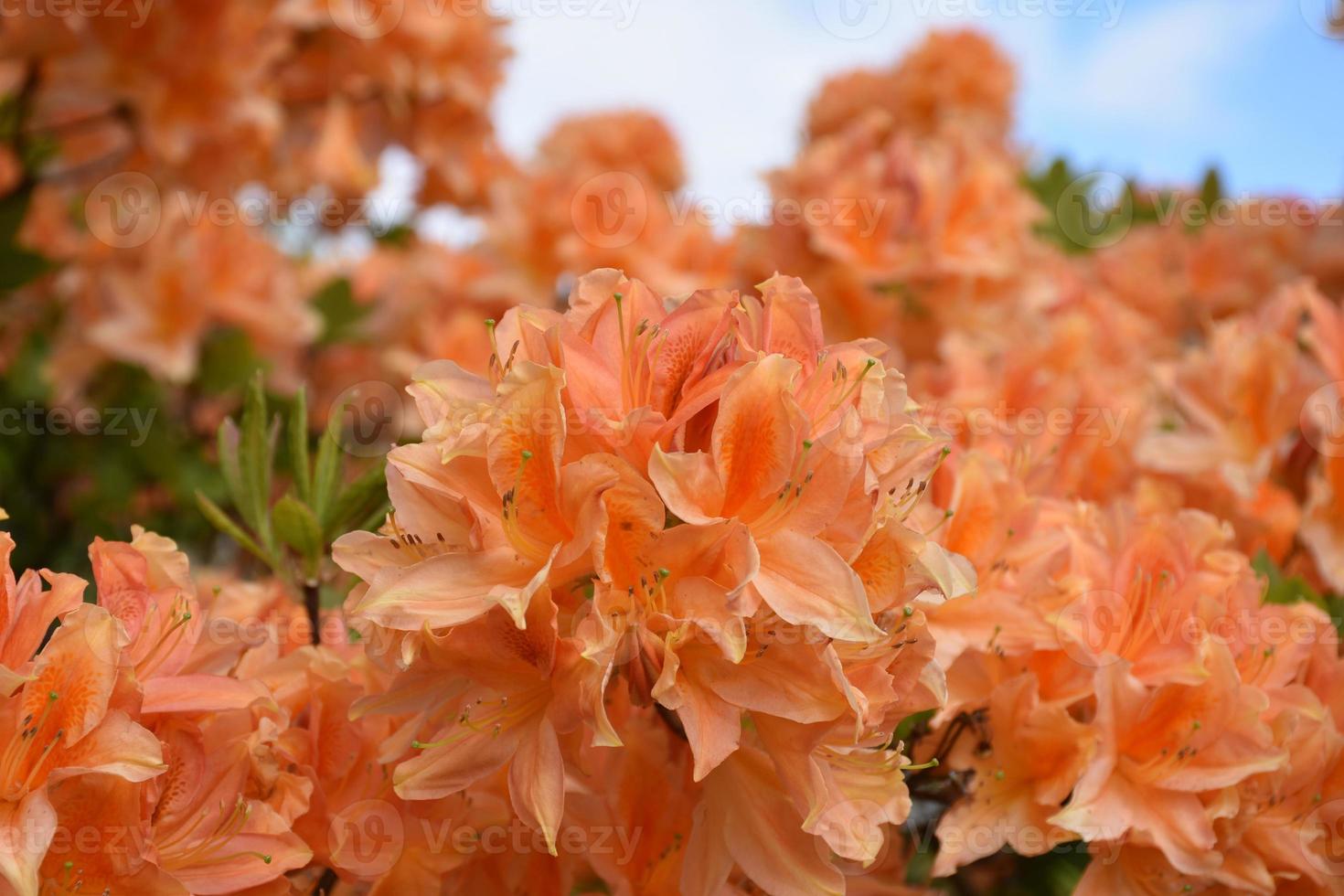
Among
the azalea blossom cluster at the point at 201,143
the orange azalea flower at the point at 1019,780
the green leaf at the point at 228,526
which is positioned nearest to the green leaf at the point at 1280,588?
the orange azalea flower at the point at 1019,780

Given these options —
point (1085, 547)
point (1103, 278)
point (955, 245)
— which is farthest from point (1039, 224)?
point (1085, 547)

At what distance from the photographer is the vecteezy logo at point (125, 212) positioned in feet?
7.55

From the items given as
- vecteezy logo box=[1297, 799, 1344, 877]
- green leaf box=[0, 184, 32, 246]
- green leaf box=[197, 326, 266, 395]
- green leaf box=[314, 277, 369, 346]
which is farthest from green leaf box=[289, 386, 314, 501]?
green leaf box=[314, 277, 369, 346]

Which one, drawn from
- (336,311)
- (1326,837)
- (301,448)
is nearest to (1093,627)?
(1326,837)

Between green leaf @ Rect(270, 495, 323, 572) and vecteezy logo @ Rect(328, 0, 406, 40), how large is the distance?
4.73 feet

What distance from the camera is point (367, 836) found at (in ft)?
3.00

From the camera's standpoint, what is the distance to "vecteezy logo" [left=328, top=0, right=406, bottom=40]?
7.13ft

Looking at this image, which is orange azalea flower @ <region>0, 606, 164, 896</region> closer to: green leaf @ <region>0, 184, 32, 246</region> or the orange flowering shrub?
the orange flowering shrub

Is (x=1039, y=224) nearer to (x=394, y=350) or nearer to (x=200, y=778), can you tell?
(x=394, y=350)

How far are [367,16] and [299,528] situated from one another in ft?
4.96

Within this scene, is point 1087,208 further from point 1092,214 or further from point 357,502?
point 357,502

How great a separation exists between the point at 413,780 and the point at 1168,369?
1.32 meters

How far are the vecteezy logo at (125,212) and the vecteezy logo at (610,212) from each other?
2.83 feet

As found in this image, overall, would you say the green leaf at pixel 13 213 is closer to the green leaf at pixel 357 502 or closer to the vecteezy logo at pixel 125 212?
the vecteezy logo at pixel 125 212
